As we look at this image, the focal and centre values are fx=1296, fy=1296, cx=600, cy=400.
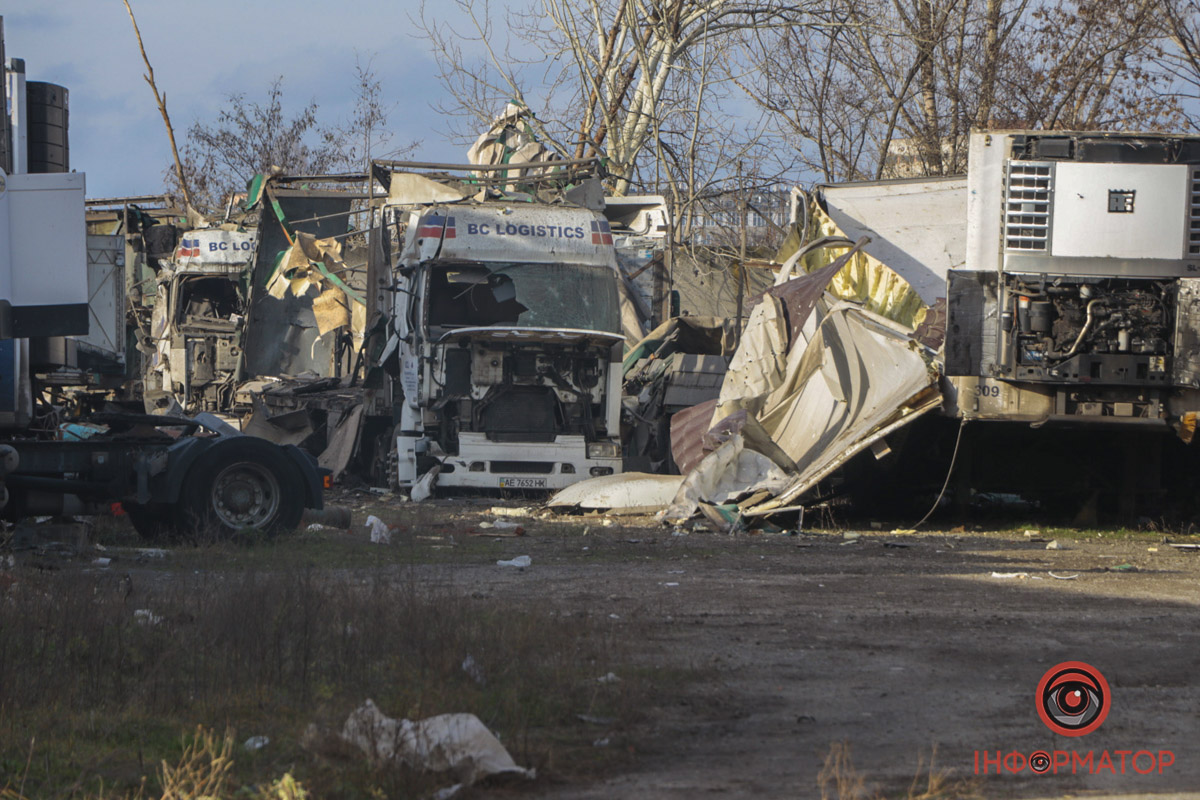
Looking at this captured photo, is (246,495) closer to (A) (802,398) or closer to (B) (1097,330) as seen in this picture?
(A) (802,398)

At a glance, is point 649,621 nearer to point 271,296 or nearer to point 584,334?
point 584,334

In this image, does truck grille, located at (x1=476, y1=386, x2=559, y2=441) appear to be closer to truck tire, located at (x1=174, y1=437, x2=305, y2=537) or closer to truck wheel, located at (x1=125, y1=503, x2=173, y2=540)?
truck tire, located at (x1=174, y1=437, x2=305, y2=537)

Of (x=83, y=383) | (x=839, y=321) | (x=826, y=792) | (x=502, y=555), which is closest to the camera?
(x=826, y=792)

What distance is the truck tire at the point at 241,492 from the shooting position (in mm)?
9266

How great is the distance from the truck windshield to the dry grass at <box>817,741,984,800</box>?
10219 millimetres

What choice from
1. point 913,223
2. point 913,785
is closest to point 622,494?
point 913,223

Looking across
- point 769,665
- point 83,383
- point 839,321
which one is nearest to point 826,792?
point 769,665

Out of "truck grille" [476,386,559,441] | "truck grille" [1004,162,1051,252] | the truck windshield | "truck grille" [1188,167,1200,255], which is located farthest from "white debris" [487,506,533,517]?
"truck grille" [1188,167,1200,255]

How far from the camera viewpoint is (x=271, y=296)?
20.1m

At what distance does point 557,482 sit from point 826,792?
32.9 feet

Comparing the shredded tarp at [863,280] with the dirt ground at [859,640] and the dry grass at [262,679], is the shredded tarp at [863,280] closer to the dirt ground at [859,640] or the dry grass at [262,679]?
the dirt ground at [859,640]

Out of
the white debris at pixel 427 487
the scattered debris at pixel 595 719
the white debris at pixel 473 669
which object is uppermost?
the white debris at pixel 473 669

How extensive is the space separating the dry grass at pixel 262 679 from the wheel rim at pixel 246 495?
2.80 m

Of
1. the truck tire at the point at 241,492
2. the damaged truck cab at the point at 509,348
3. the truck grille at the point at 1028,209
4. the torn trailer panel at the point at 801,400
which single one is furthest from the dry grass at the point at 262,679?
the damaged truck cab at the point at 509,348
